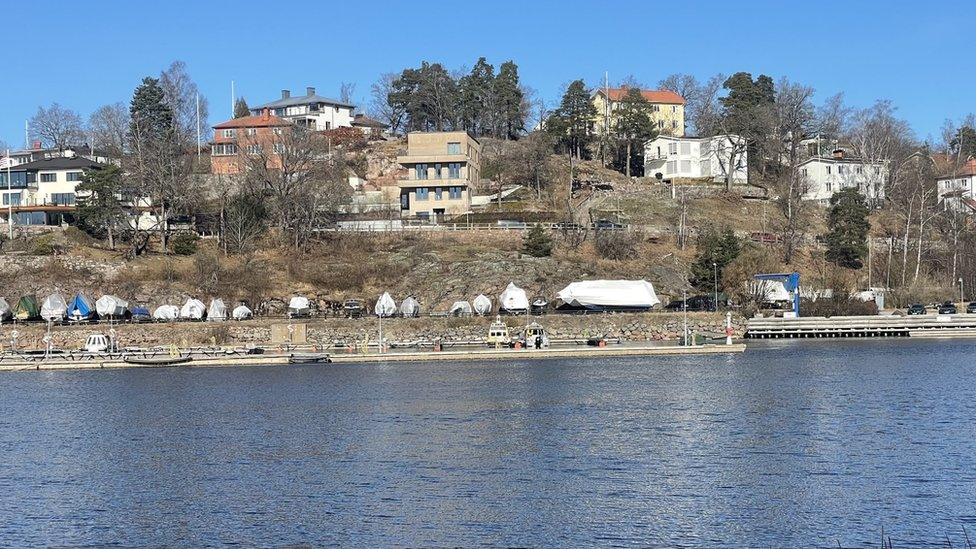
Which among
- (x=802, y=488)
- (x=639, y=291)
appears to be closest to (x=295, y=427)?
(x=802, y=488)

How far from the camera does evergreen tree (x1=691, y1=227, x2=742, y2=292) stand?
8356cm

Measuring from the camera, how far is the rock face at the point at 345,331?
78250mm

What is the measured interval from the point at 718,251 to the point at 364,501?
5737 cm

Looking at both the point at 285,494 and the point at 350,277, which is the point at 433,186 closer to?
the point at 350,277

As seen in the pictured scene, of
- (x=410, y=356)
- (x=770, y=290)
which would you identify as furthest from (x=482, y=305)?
(x=770, y=290)

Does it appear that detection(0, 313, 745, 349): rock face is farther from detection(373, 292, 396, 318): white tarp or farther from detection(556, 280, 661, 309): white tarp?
detection(556, 280, 661, 309): white tarp

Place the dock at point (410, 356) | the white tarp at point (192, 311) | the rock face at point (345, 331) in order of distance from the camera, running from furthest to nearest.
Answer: the white tarp at point (192, 311)
the rock face at point (345, 331)
the dock at point (410, 356)

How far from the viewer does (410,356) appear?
7012cm

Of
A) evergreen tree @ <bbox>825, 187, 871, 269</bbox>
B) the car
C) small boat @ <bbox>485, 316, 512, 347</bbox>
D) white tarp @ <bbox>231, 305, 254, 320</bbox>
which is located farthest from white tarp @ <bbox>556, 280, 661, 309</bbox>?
evergreen tree @ <bbox>825, 187, 871, 269</bbox>

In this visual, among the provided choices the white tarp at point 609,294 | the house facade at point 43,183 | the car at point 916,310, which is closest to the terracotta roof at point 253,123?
the house facade at point 43,183

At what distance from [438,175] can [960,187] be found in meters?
66.0

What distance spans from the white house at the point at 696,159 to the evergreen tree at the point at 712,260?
34.1 m

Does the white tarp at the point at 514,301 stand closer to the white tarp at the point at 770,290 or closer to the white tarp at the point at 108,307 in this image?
the white tarp at the point at 770,290

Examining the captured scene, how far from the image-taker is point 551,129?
125 meters
